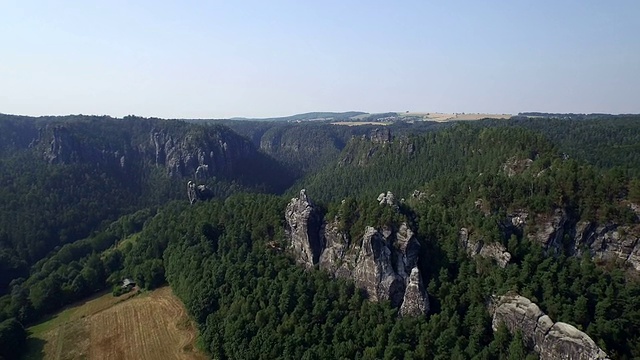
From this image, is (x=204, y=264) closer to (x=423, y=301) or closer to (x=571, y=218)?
(x=423, y=301)

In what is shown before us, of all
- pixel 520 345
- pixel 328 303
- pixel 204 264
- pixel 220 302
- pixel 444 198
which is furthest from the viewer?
pixel 444 198

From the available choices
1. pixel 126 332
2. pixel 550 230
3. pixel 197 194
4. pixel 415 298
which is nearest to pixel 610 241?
pixel 550 230

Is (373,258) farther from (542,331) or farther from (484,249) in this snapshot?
(542,331)

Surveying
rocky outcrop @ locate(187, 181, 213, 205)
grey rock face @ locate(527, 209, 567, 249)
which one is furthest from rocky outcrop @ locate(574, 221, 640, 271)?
rocky outcrop @ locate(187, 181, 213, 205)

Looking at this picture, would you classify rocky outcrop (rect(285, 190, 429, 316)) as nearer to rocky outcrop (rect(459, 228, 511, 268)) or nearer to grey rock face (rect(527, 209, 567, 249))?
rocky outcrop (rect(459, 228, 511, 268))

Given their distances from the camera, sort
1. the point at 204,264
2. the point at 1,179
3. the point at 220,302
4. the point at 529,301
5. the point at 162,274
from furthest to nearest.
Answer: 1. the point at 1,179
2. the point at 162,274
3. the point at 204,264
4. the point at 220,302
5. the point at 529,301

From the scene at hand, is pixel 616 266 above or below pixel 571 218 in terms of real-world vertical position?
below

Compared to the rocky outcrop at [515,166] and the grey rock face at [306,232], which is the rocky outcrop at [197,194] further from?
the rocky outcrop at [515,166]

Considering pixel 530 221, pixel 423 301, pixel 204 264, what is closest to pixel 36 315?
pixel 204 264
